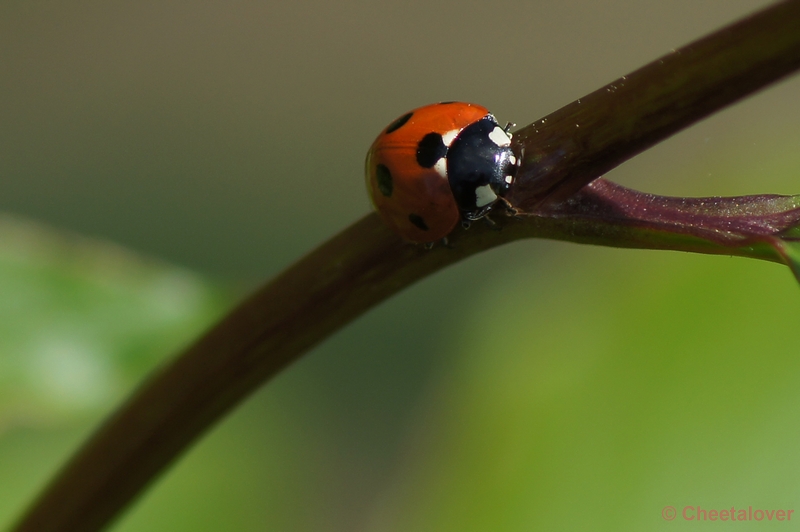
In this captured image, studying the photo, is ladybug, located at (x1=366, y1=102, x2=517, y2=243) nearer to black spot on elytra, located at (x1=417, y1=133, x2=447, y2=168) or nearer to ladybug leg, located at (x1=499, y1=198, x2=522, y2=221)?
black spot on elytra, located at (x1=417, y1=133, x2=447, y2=168)

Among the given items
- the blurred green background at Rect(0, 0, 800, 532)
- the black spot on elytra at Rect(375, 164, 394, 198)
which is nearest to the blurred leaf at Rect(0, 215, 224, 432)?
the blurred green background at Rect(0, 0, 800, 532)

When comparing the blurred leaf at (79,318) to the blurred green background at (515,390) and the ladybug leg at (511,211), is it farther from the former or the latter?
the ladybug leg at (511,211)

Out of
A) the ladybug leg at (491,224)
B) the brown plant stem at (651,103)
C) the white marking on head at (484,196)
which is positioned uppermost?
the white marking on head at (484,196)

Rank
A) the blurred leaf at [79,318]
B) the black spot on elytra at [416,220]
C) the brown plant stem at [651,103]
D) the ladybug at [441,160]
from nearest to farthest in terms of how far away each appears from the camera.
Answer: the brown plant stem at [651,103], the black spot on elytra at [416,220], the ladybug at [441,160], the blurred leaf at [79,318]

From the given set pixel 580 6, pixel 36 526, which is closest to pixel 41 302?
pixel 36 526

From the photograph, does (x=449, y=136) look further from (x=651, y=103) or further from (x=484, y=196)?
(x=651, y=103)

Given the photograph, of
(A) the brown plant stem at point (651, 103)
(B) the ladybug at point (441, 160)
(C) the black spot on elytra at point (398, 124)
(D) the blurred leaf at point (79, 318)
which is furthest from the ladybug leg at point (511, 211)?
(D) the blurred leaf at point (79, 318)

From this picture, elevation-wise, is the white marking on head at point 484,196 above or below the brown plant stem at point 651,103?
above

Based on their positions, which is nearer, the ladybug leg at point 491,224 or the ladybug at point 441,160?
the ladybug leg at point 491,224

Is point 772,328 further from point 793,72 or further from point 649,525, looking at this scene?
point 793,72
